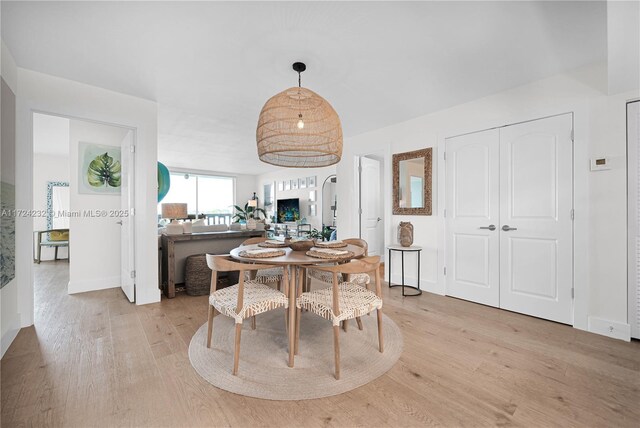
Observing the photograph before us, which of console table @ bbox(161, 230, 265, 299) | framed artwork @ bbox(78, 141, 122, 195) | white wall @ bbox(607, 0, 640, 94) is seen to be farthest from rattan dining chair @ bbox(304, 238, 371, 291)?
framed artwork @ bbox(78, 141, 122, 195)

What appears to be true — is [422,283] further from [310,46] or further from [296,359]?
[310,46]

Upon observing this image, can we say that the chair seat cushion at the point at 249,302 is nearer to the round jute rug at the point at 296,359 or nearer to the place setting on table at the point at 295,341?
the place setting on table at the point at 295,341

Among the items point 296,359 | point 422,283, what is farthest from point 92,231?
point 422,283

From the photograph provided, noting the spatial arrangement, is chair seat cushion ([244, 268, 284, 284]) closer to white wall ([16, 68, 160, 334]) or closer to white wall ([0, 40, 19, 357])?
white wall ([16, 68, 160, 334])

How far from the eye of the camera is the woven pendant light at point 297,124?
1987 mm

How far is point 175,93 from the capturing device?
298 cm

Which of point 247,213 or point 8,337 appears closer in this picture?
point 8,337

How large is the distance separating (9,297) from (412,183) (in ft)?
14.1

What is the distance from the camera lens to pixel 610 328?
2.30 meters

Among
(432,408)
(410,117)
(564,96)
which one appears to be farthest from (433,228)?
(432,408)

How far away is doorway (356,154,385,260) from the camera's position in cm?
473

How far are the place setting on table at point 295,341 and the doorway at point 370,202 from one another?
2.56 meters

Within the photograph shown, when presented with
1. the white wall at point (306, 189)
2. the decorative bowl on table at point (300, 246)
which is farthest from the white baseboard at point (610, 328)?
the white wall at point (306, 189)

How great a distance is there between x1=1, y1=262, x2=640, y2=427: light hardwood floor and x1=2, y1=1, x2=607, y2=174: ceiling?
7.70 ft
